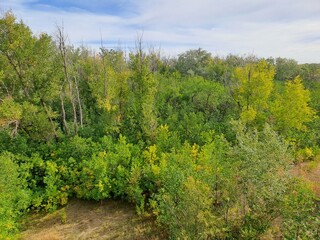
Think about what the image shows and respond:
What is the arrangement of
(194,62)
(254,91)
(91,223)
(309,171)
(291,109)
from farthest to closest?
(194,62) < (254,91) < (291,109) < (309,171) < (91,223)

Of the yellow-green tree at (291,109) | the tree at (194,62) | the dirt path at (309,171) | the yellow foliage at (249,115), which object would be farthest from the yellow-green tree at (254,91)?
the tree at (194,62)

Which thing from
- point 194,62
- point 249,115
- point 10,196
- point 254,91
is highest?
point 194,62

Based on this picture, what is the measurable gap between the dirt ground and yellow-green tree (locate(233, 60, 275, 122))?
10755mm

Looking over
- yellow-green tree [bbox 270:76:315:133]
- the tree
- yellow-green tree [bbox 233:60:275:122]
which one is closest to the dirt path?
yellow-green tree [bbox 270:76:315:133]

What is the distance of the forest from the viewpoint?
904 cm

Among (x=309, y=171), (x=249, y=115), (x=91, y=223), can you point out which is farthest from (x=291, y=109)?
(x=91, y=223)

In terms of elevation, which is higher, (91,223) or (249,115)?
(249,115)

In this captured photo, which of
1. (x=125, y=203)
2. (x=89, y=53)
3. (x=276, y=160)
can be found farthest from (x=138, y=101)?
(x=89, y=53)

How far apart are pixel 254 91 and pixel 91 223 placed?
14.5 m

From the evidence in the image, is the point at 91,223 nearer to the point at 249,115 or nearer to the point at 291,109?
the point at 249,115

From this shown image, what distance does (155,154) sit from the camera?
15.5 metres

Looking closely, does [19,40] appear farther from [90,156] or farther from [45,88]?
[90,156]

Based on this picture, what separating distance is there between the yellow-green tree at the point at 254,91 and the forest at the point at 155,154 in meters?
0.08

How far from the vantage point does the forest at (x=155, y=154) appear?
9039 mm
